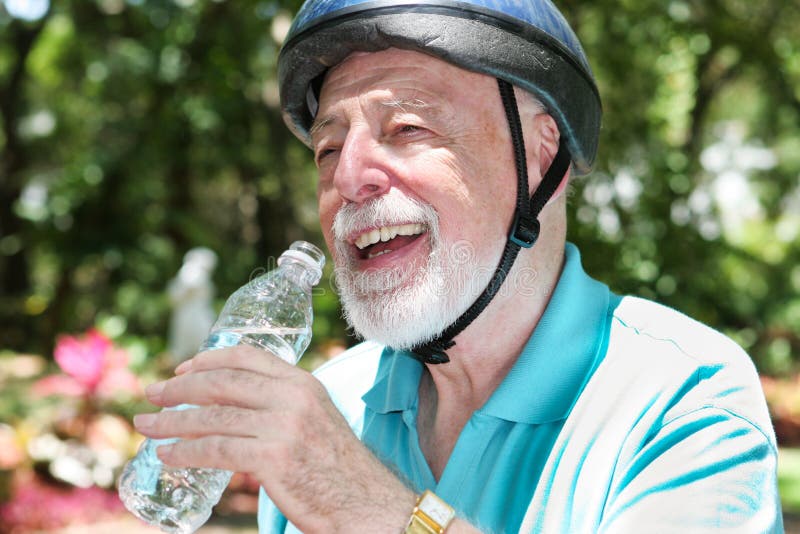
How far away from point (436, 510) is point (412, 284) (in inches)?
29.9

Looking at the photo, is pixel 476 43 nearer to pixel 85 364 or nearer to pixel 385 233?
pixel 385 233

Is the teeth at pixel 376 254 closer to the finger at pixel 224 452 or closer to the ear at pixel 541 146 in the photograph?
the ear at pixel 541 146

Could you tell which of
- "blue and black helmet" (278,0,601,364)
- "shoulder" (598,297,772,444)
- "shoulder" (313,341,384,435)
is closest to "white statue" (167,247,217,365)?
"shoulder" (313,341,384,435)

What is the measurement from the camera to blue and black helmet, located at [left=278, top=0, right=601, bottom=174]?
224 cm

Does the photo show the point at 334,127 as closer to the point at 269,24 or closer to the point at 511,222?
the point at 511,222

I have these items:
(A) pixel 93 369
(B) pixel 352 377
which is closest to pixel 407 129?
(B) pixel 352 377

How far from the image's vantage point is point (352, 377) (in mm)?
2672

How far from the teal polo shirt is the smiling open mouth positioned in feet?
1.30

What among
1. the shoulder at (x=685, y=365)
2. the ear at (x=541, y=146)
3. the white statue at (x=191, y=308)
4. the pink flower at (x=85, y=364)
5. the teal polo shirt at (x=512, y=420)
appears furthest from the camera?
the white statue at (x=191, y=308)

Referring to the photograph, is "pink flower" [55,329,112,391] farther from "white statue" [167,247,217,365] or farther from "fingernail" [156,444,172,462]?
"fingernail" [156,444,172,462]

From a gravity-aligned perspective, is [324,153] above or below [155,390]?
above

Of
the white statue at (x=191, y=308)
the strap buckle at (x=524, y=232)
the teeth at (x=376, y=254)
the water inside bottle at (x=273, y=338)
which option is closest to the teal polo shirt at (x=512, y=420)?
the strap buckle at (x=524, y=232)

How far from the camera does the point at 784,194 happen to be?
71.8ft

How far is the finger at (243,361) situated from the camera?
61.4 inches
